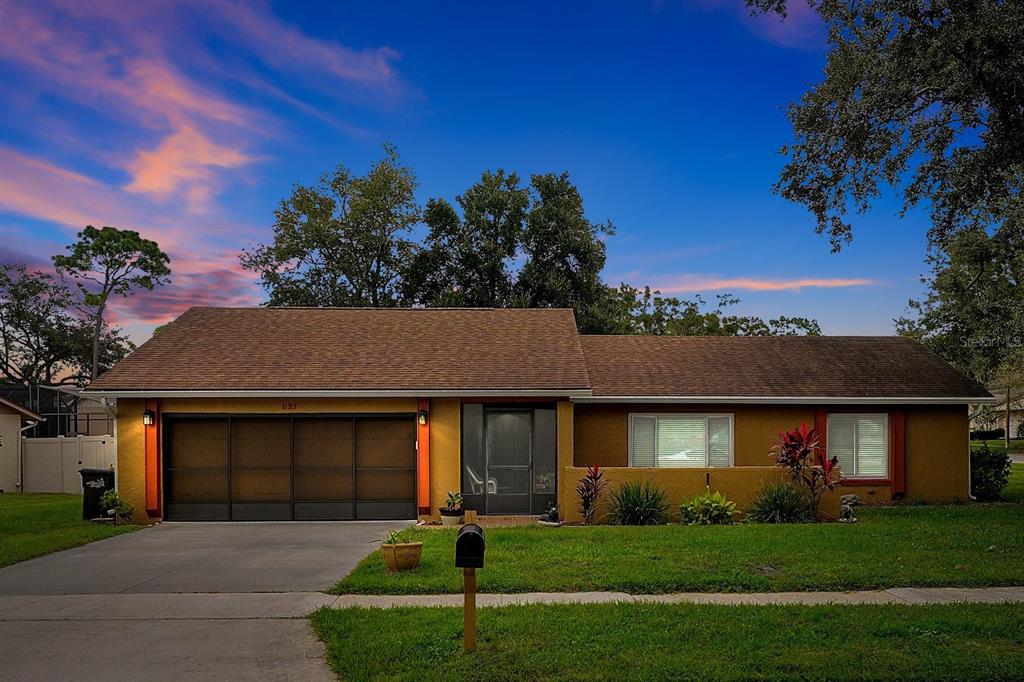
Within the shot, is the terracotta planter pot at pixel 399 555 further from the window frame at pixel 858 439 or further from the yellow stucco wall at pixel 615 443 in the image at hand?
the window frame at pixel 858 439

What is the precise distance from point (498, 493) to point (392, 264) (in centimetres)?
2310

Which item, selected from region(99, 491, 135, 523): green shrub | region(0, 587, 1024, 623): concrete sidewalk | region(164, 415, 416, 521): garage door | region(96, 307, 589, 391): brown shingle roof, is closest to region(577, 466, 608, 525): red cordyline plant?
region(96, 307, 589, 391): brown shingle roof

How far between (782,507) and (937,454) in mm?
6359

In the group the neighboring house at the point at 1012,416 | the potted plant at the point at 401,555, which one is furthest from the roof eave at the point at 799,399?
the neighboring house at the point at 1012,416

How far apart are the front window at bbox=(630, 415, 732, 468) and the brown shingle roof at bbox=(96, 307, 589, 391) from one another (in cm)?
235

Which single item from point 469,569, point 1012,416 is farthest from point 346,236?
point 1012,416

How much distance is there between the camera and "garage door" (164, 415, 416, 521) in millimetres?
17266

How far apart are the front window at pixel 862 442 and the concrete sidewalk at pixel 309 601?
373 inches

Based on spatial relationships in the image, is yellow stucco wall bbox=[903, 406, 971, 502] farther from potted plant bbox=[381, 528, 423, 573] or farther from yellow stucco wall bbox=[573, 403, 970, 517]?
potted plant bbox=[381, 528, 423, 573]

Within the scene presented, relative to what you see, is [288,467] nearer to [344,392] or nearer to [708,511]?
[344,392]

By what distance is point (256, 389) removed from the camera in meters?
16.7

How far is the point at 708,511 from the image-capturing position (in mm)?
15055

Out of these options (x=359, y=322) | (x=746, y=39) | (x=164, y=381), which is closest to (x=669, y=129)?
(x=746, y=39)

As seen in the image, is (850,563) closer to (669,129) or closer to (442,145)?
(669,129)
